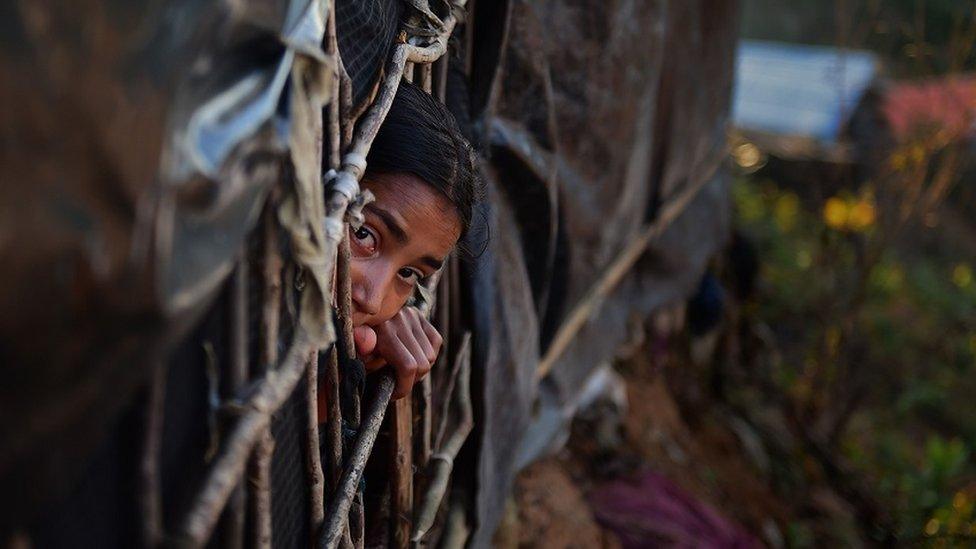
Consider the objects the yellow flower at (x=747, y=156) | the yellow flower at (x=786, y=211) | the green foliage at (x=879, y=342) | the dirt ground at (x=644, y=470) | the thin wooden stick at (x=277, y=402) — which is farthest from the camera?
the yellow flower at (x=786, y=211)

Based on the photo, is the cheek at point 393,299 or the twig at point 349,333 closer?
the twig at point 349,333

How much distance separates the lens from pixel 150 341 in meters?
0.73

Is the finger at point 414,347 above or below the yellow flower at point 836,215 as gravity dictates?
above

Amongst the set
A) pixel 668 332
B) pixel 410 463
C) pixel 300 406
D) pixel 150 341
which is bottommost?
pixel 668 332

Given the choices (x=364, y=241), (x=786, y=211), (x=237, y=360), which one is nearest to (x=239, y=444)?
(x=237, y=360)

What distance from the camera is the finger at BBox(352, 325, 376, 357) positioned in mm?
1548

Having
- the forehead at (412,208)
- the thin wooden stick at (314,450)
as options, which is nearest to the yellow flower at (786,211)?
the forehead at (412,208)

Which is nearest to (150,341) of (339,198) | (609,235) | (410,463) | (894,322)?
(339,198)

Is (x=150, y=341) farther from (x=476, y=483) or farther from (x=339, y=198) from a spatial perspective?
(x=476, y=483)

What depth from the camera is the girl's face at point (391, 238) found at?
1484 millimetres

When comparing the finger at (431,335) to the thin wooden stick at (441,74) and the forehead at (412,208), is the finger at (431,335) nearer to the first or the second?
the forehead at (412,208)

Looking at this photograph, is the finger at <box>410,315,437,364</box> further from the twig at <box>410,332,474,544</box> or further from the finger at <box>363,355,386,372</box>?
the twig at <box>410,332,474,544</box>

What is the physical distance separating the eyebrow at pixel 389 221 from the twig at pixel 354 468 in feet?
0.97

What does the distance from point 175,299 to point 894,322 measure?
8.78 metres
